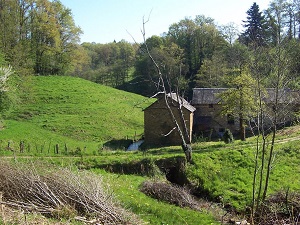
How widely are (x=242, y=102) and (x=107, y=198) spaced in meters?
19.5

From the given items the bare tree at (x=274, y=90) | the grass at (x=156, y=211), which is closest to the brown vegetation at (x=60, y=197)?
the grass at (x=156, y=211)

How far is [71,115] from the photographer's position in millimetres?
38094

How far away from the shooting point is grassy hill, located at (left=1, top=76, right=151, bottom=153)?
3141cm

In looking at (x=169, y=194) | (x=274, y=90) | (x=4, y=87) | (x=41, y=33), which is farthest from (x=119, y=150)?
(x=41, y=33)

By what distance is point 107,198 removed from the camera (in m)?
9.91

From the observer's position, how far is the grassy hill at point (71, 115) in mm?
31406

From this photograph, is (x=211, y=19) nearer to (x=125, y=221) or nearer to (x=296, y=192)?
(x=296, y=192)

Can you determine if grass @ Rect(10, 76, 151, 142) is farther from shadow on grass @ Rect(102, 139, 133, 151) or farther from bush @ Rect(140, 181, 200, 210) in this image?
bush @ Rect(140, 181, 200, 210)

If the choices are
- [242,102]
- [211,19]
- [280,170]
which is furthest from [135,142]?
[211,19]

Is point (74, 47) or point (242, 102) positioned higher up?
point (74, 47)

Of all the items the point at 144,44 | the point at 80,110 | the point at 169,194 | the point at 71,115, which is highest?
the point at 144,44

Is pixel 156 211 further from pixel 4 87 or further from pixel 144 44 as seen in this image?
pixel 144 44

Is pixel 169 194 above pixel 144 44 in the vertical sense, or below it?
below

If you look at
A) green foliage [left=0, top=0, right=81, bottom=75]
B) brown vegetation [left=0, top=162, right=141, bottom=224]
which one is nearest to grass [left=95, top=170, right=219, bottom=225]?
brown vegetation [left=0, top=162, right=141, bottom=224]
